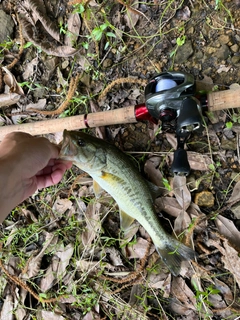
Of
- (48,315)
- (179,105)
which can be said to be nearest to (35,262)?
(48,315)

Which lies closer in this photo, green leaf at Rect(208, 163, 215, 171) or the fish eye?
the fish eye

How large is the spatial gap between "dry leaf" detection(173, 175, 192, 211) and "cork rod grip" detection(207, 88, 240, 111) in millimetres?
714

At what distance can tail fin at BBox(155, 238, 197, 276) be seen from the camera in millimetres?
2721

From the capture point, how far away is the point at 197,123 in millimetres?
2104

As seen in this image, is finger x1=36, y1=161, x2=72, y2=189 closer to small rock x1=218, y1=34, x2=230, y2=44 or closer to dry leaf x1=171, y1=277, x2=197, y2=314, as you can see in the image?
dry leaf x1=171, y1=277, x2=197, y2=314

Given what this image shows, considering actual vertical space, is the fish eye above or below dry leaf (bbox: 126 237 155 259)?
above

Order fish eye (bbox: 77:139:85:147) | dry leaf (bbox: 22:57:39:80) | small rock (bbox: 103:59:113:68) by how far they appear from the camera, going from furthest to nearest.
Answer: dry leaf (bbox: 22:57:39:80), small rock (bbox: 103:59:113:68), fish eye (bbox: 77:139:85:147)

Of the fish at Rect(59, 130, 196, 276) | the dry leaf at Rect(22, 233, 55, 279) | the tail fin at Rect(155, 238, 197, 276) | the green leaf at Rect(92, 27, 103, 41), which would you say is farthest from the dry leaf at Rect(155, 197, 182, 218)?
the green leaf at Rect(92, 27, 103, 41)

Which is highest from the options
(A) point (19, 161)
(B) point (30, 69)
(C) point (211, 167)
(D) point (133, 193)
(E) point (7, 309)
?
(B) point (30, 69)

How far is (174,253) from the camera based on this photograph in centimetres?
272

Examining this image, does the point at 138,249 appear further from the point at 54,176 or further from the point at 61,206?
Result: the point at 54,176

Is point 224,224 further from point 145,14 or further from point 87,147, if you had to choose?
point 145,14

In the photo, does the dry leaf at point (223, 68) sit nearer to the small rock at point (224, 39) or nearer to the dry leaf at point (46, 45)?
the small rock at point (224, 39)

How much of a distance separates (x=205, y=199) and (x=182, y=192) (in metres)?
0.20
